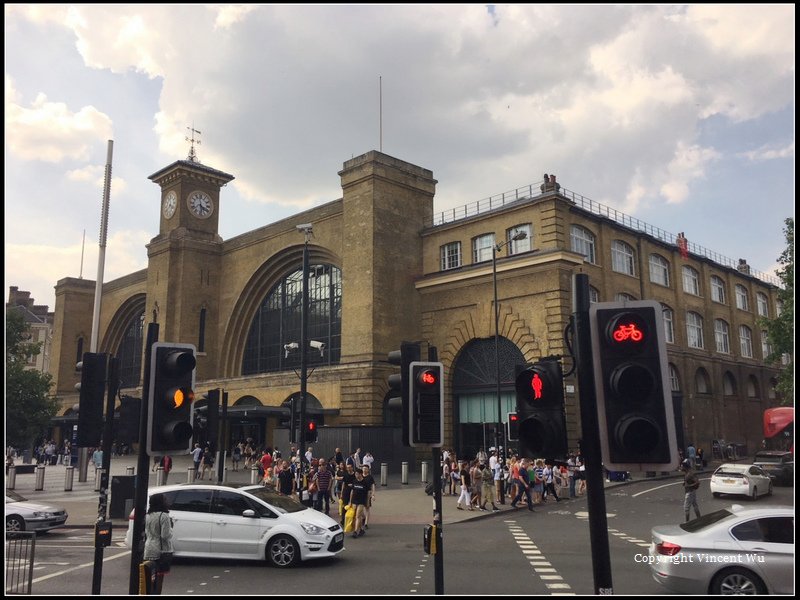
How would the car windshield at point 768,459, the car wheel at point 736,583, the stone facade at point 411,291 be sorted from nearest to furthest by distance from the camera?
the car wheel at point 736,583
the car windshield at point 768,459
the stone facade at point 411,291

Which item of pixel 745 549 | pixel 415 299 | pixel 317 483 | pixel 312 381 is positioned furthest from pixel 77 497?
pixel 745 549

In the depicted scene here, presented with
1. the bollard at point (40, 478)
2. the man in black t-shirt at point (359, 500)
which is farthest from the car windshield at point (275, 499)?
the bollard at point (40, 478)

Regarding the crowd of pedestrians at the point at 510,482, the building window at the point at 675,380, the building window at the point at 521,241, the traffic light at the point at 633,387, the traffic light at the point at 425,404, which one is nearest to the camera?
the traffic light at the point at 633,387

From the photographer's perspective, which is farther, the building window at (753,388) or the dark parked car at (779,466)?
the building window at (753,388)

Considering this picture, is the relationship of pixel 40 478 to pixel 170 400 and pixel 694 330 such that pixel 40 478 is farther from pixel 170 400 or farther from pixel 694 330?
pixel 694 330

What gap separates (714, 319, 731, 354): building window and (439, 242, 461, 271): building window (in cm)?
2322

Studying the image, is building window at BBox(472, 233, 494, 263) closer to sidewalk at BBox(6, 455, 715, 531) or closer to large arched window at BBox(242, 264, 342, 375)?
large arched window at BBox(242, 264, 342, 375)

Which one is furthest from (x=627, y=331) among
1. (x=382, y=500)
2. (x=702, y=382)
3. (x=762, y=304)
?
(x=762, y=304)

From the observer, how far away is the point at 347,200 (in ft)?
137

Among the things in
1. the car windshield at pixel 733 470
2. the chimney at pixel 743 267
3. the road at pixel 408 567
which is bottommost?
the road at pixel 408 567

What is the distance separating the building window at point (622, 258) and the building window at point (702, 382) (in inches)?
428

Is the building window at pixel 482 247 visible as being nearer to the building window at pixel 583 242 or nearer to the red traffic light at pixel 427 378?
the building window at pixel 583 242

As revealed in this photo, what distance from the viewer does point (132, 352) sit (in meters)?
65.3

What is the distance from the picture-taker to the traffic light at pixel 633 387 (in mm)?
4848
